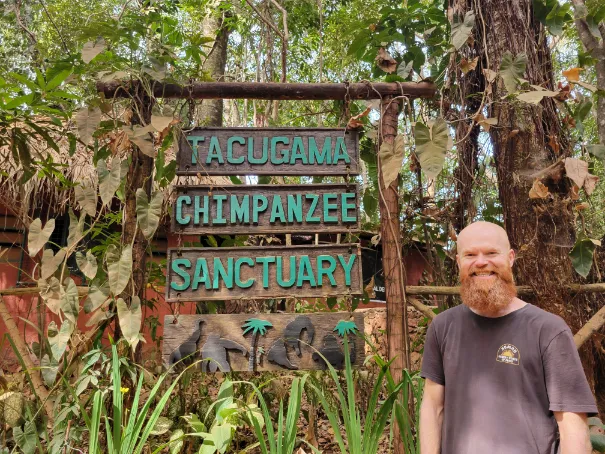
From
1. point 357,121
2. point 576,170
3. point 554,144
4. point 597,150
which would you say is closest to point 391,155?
point 357,121

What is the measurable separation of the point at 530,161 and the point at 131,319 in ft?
6.72

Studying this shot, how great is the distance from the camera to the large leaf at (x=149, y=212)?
2455 mm

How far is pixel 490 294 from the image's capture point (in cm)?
160

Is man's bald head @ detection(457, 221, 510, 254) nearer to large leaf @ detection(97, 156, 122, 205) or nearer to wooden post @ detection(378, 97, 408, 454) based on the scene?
wooden post @ detection(378, 97, 408, 454)

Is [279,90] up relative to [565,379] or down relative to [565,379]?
up

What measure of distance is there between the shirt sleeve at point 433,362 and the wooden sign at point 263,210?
0.97m

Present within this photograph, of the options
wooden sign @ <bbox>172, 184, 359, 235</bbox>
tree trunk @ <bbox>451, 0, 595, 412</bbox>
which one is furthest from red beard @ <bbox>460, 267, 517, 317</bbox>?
tree trunk @ <bbox>451, 0, 595, 412</bbox>

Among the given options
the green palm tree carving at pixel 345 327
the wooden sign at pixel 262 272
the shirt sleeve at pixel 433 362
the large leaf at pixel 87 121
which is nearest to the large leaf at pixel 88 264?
the wooden sign at pixel 262 272

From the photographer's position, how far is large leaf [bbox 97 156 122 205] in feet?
8.02

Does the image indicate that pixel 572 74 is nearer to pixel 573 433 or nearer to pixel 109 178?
pixel 573 433

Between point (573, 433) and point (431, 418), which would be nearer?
point (573, 433)

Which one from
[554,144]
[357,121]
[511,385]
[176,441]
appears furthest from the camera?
[554,144]

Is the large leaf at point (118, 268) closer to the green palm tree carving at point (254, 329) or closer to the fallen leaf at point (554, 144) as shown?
the green palm tree carving at point (254, 329)

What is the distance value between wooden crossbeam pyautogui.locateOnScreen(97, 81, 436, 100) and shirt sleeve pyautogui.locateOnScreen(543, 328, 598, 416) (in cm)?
157
